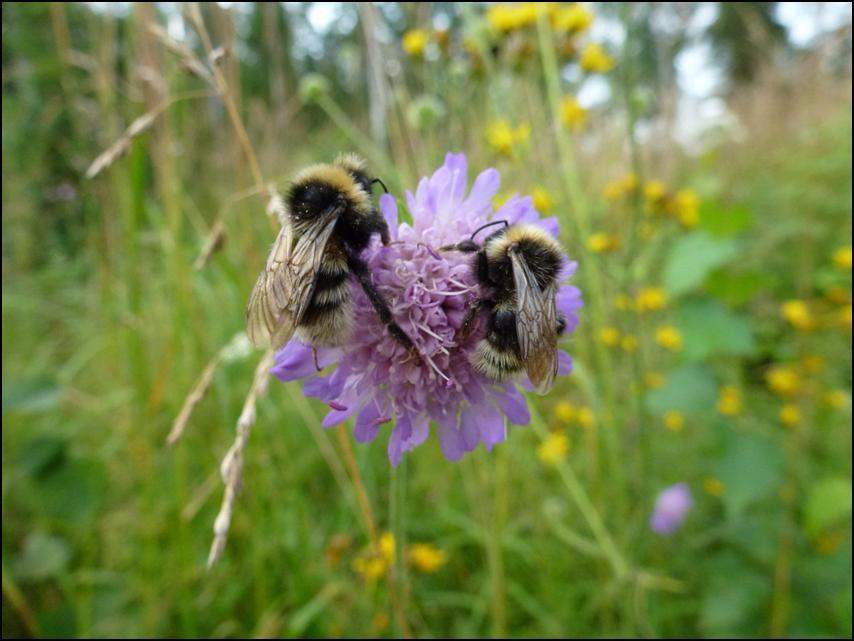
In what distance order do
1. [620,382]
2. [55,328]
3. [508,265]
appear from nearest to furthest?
[508,265] → [620,382] → [55,328]

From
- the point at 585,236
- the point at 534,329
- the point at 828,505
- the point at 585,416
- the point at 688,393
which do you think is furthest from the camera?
the point at 585,416

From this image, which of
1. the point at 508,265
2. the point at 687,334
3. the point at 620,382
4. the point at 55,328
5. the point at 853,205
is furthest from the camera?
the point at 55,328

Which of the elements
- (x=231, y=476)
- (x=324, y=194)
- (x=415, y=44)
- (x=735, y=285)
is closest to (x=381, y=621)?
(x=231, y=476)

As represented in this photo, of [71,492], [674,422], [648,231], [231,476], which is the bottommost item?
[674,422]

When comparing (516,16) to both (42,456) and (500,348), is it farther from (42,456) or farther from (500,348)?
(42,456)

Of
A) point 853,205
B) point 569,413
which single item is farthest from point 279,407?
point 853,205

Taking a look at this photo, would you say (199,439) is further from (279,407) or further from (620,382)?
(620,382)
